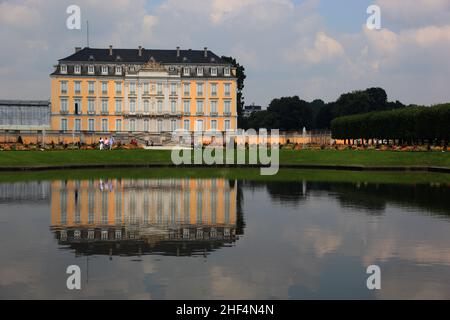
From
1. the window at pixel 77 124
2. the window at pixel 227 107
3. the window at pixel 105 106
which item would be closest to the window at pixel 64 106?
the window at pixel 77 124

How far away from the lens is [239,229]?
15.3 meters

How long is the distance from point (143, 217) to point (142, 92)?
249 ft

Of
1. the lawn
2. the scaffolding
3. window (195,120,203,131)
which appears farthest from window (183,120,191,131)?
the lawn

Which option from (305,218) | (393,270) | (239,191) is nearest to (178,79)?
(239,191)

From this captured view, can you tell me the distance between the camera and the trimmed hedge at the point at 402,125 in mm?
57781

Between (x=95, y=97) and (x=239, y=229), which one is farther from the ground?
(x=95, y=97)

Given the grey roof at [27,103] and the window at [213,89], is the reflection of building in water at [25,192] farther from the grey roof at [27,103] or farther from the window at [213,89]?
the grey roof at [27,103]

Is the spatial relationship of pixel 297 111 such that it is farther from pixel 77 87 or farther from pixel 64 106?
pixel 64 106

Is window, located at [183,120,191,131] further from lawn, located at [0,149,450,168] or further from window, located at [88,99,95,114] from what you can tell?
lawn, located at [0,149,450,168]

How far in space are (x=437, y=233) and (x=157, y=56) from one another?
8132 cm

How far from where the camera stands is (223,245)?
1317cm
